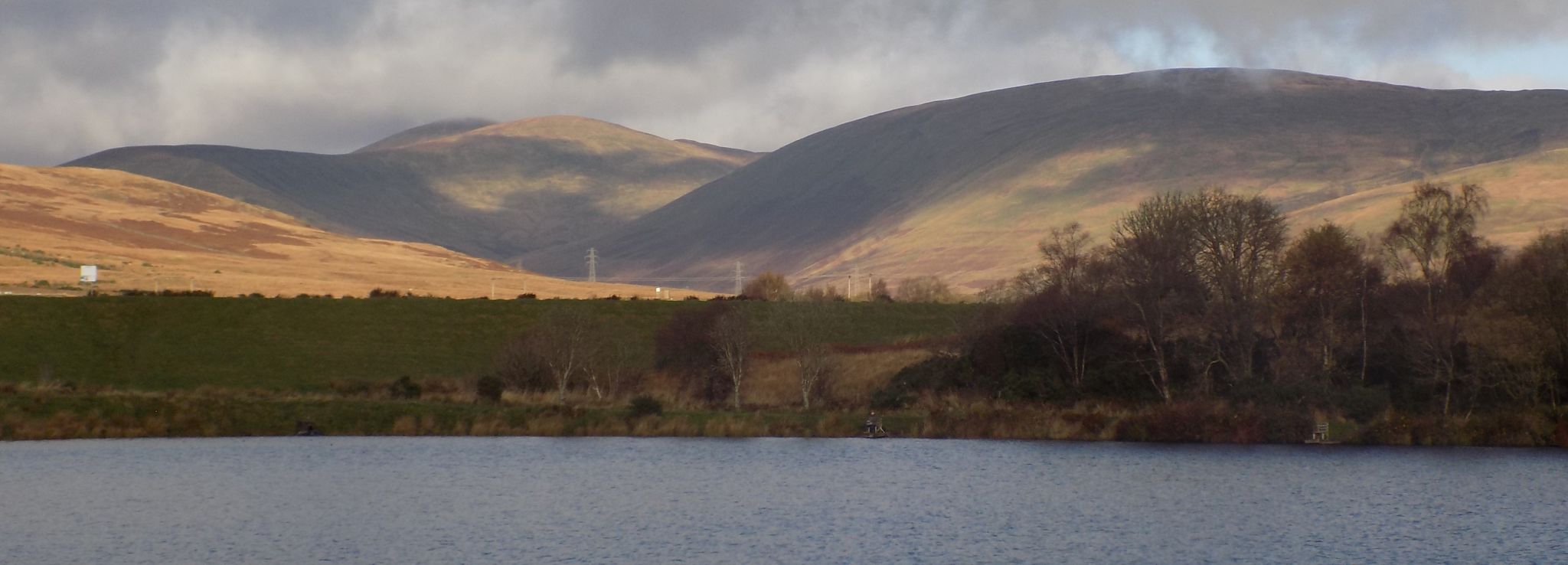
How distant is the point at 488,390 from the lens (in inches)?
2778

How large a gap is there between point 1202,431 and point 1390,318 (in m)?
13.8

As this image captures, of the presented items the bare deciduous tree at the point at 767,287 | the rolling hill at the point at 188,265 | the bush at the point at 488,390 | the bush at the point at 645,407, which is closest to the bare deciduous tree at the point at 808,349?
the bush at the point at 645,407

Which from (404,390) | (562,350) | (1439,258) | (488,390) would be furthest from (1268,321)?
(404,390)

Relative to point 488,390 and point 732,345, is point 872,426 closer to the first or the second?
point 732,345

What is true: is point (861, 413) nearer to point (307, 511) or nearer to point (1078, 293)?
point (1078, 293)

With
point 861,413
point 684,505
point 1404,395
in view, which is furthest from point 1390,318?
point 684,505

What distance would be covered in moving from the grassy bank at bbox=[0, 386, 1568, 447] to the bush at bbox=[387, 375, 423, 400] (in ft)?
13.4

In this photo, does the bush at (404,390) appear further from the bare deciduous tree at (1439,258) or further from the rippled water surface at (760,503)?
the bare deciduous tree at (1439,258)

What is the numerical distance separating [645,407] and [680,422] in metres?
2.06

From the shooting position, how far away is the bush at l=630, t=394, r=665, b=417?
6512 centimetres

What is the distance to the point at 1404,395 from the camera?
223 ft

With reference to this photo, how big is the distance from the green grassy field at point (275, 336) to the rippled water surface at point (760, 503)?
18.6m

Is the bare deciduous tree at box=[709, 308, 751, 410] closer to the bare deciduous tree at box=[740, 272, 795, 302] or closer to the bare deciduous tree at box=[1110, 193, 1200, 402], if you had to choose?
the bare deciduous tree at box=[1110, 193, 1200, 402]

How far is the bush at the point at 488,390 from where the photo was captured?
7000 centimetres
